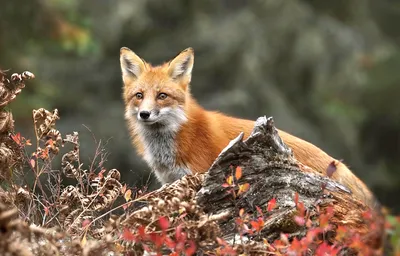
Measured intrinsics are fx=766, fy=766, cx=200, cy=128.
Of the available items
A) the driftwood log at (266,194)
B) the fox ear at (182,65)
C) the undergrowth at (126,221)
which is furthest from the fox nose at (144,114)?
the driftwood log at (266,194)

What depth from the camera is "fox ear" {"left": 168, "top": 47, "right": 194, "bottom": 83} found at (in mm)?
8925

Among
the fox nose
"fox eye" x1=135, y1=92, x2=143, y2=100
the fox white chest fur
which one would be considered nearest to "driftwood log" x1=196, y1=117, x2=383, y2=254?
the fox white chest fur

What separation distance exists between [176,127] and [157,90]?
0.49m

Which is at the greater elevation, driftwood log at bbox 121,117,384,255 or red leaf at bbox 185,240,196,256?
driftwood log at bbox 121,117,384,255

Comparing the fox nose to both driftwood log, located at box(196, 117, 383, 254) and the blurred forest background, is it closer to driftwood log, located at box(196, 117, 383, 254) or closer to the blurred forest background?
driftwood log, located at box(196, 117, 383, 254)

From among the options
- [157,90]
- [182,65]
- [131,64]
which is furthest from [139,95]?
[182,65]

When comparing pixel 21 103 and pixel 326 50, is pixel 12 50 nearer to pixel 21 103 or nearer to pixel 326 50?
pixel 21 103

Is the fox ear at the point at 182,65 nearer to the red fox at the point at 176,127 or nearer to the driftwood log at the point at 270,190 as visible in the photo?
the red fox at the point at 176,127

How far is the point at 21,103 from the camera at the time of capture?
18.9 metres

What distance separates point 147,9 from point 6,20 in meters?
4.28

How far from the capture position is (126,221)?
5.14 m

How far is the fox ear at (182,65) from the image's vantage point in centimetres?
893

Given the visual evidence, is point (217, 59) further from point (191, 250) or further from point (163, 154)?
point (191, 250)

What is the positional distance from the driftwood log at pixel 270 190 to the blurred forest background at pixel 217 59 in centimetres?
1159
